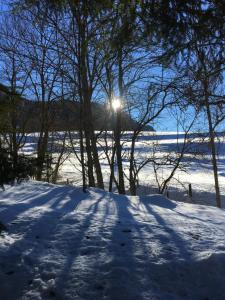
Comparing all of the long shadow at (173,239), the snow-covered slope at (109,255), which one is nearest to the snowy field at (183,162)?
the long shadow at (173,239)

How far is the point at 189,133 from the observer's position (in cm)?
2003

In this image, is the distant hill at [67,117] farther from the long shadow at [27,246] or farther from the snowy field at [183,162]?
the long shadow at [27,246]

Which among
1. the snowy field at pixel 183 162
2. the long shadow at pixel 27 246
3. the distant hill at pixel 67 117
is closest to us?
the long shadow at pixel 27 246

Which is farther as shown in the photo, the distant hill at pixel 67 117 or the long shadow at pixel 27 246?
the distant hill at pixel 67 117

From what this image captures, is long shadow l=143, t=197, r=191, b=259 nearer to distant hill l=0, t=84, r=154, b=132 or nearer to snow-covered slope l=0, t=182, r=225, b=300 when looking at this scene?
snow-covered slope l=0, t=182, r=225, b=300

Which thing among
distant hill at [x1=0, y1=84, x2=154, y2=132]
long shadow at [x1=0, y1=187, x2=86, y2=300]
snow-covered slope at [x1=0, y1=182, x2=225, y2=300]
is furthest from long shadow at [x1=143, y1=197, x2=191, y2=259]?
distant hill at [x1=0, y1=84, x2=154, y2=132]

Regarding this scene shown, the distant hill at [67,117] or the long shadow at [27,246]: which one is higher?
the distant hill at [67,117]

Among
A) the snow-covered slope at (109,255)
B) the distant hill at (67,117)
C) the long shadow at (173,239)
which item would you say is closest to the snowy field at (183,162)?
the distant hill at (67,117)

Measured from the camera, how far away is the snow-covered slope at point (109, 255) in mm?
3307

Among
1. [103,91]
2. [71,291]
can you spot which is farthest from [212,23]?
[103,91]

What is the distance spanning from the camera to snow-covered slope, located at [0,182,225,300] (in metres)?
3.31

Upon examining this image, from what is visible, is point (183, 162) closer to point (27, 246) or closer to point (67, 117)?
point (67, 117)

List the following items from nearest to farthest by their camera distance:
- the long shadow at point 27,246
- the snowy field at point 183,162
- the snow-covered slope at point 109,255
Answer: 1. the snow-covered slope at point 109,255
2. the long shadow at point 27,246
3. the snowy field at point 183,162

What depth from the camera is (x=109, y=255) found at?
4.00 m
